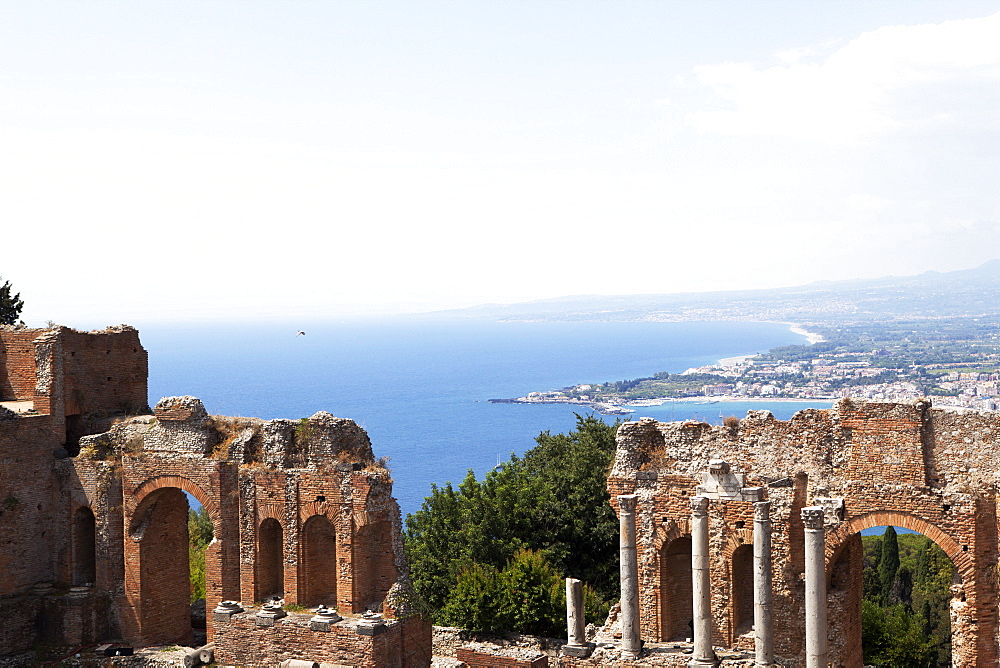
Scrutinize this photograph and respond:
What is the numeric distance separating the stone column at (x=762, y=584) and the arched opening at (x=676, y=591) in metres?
2.53

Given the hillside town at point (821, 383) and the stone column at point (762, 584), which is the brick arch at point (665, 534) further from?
the hillside town at point (821, 383)

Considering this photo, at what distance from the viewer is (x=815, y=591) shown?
1902 centimetres

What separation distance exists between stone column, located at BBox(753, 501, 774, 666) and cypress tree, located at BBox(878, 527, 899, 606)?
3037cm

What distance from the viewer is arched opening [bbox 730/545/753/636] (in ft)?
70.7

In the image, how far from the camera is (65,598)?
90.1ft

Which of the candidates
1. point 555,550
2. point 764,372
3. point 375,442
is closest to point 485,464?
point 375,442

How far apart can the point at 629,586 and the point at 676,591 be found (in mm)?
1489

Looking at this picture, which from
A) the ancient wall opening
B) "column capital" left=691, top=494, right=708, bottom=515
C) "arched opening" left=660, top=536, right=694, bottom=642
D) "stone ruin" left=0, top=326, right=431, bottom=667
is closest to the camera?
"column capital" left=691, top=494, right=708, bottom=515

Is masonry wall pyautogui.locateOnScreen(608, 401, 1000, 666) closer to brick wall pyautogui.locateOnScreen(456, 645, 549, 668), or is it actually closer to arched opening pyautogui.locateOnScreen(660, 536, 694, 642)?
arched opening pyautogui.locateOnScreen(660, 536, 694, 642)

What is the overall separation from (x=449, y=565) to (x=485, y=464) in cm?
9047

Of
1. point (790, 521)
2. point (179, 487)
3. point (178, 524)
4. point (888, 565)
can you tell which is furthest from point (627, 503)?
point (888, 565)

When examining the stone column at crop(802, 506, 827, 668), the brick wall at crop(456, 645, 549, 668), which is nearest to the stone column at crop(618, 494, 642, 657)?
the brick wall at crop(456, 645, 549, 668)

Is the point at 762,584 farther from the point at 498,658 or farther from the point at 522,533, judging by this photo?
the point at 522,533

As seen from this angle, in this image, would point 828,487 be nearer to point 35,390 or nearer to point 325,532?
point 325,532
